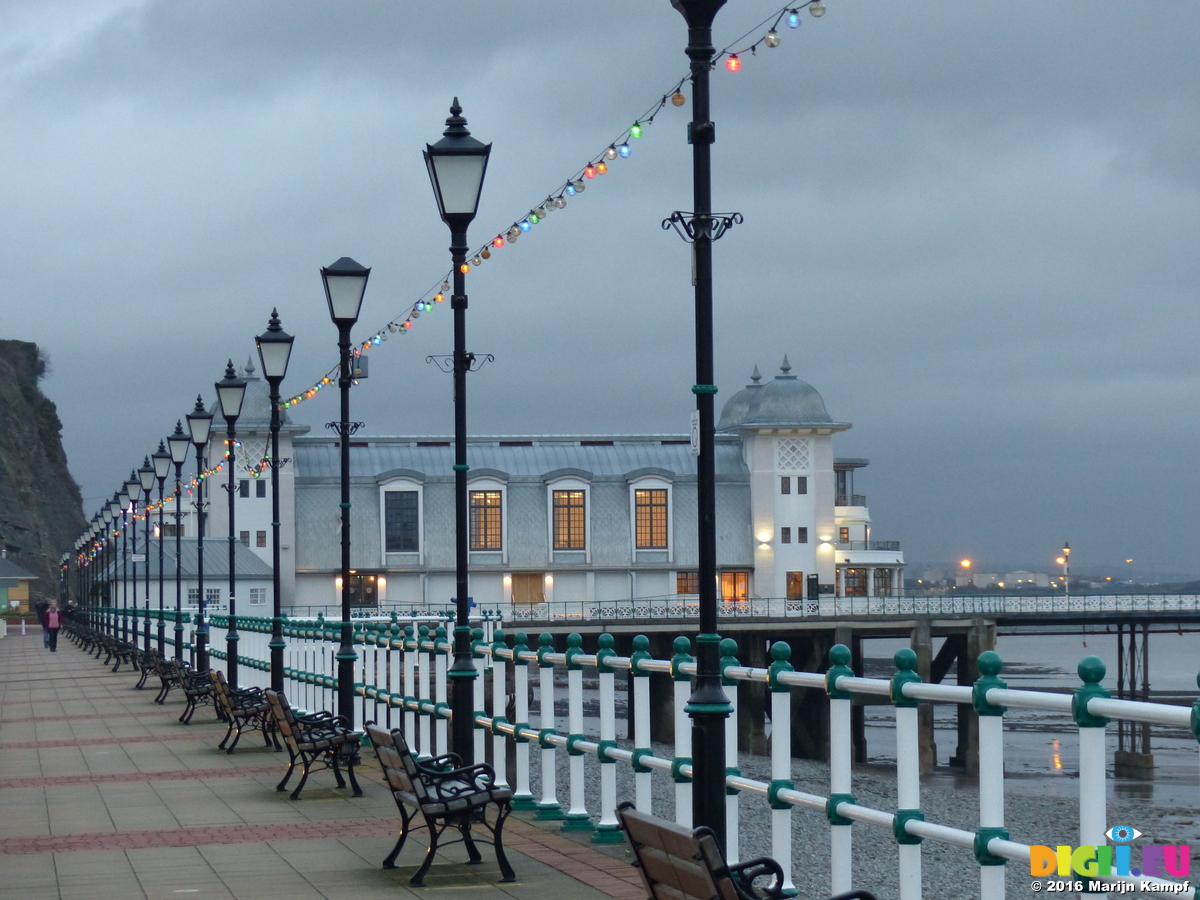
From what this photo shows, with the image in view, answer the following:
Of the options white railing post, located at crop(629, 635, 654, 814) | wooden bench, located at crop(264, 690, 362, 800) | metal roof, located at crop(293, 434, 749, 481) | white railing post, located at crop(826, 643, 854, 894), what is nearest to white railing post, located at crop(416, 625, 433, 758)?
wooden bench, located at crop(264, 690, 362, 800)

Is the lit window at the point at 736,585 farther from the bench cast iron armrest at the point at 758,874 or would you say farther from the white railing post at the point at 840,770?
the bench cast iron armrest at the point at 758,874

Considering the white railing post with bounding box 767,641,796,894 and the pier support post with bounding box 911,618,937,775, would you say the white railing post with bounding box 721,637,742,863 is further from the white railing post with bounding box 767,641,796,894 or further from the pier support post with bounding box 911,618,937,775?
the pier support post with bounding box 911,618,937,775

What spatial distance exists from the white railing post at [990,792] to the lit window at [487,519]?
68882mm

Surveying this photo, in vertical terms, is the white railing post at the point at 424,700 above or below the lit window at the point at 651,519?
below

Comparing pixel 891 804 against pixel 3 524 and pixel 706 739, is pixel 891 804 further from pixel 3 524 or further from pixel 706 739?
pixel 3 524

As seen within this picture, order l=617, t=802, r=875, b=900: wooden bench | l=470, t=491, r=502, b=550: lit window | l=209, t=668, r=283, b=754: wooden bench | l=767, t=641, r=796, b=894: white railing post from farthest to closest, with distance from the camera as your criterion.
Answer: l=470, t=491, r=502, b=550: lit window < l=209, t=668, r=283, b=754: wooden bench < l=767, t=641, r=796, b=894: white railing post < l=617, t=802, r=875, b=900: wooden bench

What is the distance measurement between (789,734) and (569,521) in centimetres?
6793

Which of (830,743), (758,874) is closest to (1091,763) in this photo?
(758,874)

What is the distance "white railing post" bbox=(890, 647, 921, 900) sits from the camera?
624 cm

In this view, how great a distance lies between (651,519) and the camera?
75.6 metres

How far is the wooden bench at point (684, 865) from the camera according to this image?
495 centimetres

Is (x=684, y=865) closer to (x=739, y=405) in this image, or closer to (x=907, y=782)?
(x=907, y=782)

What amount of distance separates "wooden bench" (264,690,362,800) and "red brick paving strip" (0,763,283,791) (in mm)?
1260

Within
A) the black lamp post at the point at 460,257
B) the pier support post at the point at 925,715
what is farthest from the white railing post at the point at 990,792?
the pier support post at the point at 925,715
